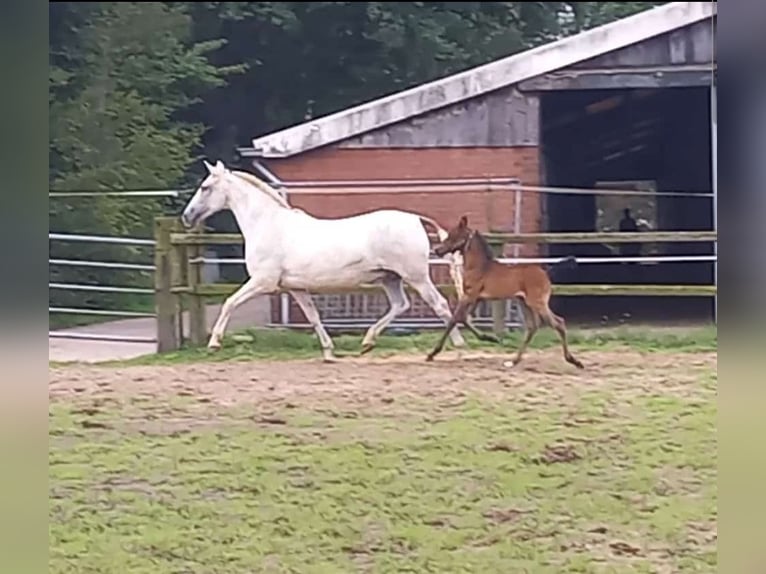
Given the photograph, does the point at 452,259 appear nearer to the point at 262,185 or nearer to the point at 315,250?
the point at 315,250

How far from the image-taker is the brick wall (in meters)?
2.62

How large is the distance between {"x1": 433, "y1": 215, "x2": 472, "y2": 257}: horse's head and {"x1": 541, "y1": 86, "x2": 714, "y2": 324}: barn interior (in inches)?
7.2

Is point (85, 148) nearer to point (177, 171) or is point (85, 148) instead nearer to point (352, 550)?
point (177, 171)

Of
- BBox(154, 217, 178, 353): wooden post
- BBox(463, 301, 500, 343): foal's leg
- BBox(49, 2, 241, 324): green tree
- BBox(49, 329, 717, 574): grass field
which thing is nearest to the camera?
BBox(49, 329, 717, 574): grass field

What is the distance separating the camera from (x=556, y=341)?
8.57 feet

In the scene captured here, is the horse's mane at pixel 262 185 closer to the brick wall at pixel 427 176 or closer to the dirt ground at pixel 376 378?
the brick wall at pixel 427 176

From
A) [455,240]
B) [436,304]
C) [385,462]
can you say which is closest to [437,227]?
[455,240]

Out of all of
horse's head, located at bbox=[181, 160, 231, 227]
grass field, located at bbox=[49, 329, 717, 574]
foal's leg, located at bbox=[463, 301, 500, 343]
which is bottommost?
grass field, located at bbox=[49, 329, 717, 574]

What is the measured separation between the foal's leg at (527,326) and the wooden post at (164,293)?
728 millimetres

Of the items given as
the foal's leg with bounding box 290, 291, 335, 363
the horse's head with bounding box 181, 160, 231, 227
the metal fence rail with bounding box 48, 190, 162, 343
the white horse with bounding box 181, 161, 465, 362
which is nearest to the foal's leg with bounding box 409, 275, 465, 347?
the white horse with bounding box 181, 161, 465, 362

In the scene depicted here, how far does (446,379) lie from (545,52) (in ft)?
2.83

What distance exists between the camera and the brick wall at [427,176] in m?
2.62

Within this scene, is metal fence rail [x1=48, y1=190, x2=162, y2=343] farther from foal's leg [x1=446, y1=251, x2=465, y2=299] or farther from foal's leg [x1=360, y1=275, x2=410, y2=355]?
foal's leg [x1=446, y1=251, x2=465, y2=299]

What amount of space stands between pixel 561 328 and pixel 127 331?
0.94 meters
